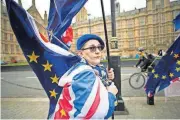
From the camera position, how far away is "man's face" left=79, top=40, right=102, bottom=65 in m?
2.05

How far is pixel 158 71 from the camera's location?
5.57 meters

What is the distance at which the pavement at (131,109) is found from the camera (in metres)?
5.21

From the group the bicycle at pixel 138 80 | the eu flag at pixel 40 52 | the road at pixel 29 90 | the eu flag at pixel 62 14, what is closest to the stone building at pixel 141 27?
the road at pixel 29 90

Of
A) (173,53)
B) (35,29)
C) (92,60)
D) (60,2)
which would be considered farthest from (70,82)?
(173,53)

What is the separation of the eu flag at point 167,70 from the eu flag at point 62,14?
9.48 ft

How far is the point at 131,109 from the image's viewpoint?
18.7 ft

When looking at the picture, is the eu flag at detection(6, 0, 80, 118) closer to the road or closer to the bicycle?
the road

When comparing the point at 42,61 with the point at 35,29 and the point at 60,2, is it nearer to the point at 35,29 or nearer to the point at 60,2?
the point at 35,29

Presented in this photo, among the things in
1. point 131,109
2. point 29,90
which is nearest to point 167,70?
point 131,109

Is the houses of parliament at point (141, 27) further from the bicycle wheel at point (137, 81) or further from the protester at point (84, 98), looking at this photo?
the protester at point (84, 98)

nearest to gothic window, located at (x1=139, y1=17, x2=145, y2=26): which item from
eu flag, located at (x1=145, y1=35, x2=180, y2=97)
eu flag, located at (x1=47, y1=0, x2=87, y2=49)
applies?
eu flag, located at (x1=145, y1=35, x2=180, y2=97)

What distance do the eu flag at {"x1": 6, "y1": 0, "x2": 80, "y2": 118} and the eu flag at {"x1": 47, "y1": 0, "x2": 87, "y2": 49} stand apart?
0.61 metres

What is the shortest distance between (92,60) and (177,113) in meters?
3.96

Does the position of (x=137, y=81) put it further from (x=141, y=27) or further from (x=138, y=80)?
(x=141, y=27)
